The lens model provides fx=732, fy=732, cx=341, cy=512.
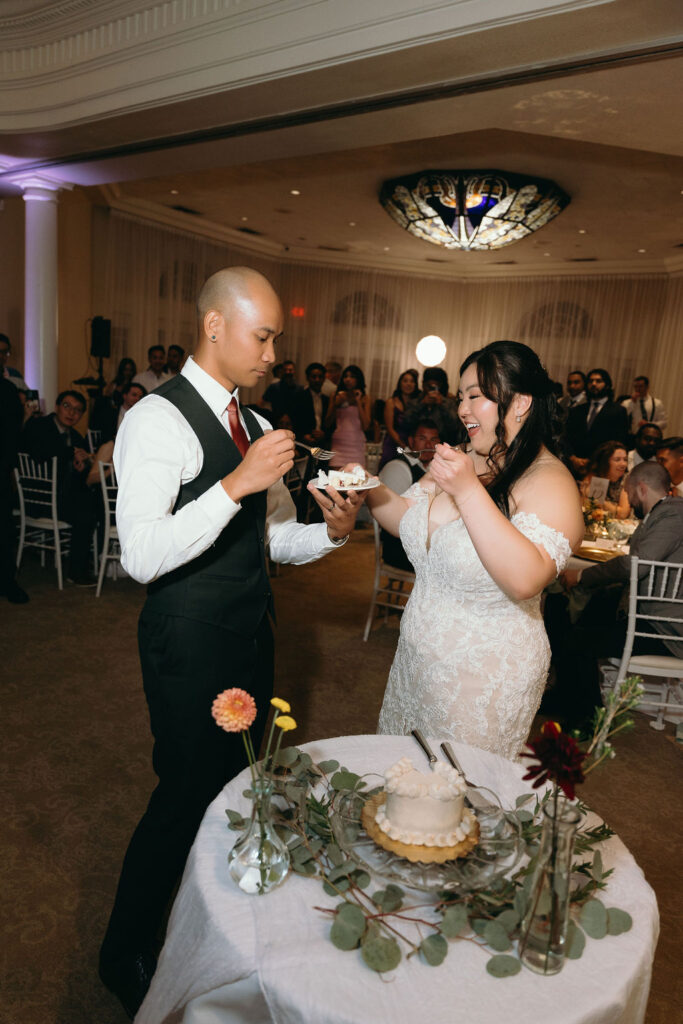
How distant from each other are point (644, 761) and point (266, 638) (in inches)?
89.2

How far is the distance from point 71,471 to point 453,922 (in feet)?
15.9

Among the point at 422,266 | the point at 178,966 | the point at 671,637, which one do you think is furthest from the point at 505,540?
the point at 422,266

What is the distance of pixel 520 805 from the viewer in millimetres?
1258

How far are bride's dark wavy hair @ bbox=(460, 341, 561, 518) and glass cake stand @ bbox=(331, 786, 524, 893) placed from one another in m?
0.77

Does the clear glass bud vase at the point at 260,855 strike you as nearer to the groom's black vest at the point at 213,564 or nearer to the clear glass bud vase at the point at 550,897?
the clear glass bud vase at the point at 550,897

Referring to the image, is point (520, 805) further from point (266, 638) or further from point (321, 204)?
point (321, 204)

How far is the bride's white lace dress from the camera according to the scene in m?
1.80

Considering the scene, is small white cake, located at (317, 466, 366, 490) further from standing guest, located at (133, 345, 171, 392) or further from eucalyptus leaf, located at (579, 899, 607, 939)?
standing guest, located at (133, 345, 171, 392)

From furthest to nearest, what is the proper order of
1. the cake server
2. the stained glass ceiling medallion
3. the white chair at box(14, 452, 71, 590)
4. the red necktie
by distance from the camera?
the stained glass ceiling medallion → the white chair at box(14, 452, 71, 590) → the red necktie → the cake server

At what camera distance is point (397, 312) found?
13422 mm

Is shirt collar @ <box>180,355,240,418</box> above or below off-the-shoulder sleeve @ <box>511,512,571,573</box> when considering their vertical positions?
above

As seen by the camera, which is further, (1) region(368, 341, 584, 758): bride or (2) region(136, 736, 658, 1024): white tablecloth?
(1) region(368, 341, 584, 758): bride

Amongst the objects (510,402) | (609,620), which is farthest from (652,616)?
(510,402)

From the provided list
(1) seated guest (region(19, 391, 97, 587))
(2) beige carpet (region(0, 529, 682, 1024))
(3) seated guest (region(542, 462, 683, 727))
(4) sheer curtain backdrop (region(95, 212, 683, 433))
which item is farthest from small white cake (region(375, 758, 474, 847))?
(4) sheer curtain backdrop (region(95, 212, 683, 433))
